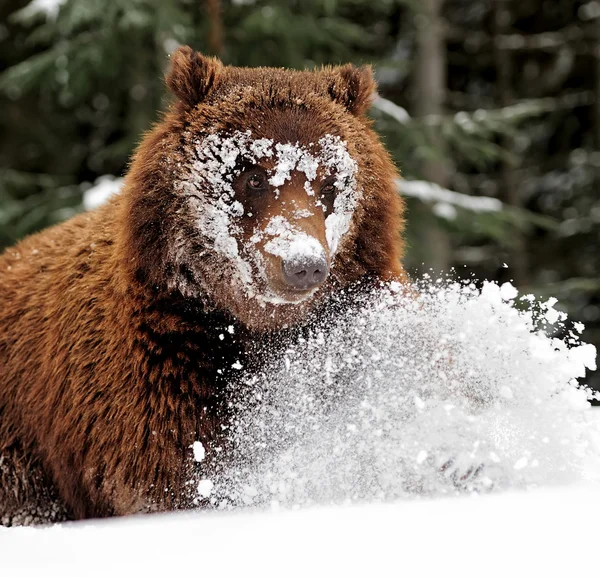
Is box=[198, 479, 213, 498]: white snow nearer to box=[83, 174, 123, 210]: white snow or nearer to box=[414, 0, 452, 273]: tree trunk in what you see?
box=[83, 174, 123, 210]: white snow

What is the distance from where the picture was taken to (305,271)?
119 inches

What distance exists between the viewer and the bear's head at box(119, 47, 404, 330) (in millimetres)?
3334

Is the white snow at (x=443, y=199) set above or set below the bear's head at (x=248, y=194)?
below

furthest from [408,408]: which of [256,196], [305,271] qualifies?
[256,196]

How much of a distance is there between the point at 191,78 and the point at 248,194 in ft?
2.15

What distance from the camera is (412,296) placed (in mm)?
3705

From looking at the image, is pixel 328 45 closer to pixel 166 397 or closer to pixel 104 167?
pixel 104 167

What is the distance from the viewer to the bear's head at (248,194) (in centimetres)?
333

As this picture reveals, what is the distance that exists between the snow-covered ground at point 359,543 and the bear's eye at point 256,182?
53.7 inches

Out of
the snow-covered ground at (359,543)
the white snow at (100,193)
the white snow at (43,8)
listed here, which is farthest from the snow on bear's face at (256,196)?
the white snow at (43,8)

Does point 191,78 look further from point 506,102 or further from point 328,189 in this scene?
point 506,102

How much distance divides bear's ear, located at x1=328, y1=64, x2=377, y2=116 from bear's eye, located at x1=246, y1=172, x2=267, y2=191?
0.65m

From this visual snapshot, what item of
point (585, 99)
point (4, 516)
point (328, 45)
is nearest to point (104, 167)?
point (328, 45)

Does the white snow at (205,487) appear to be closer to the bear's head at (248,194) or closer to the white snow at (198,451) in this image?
the white snow at (198,451)
